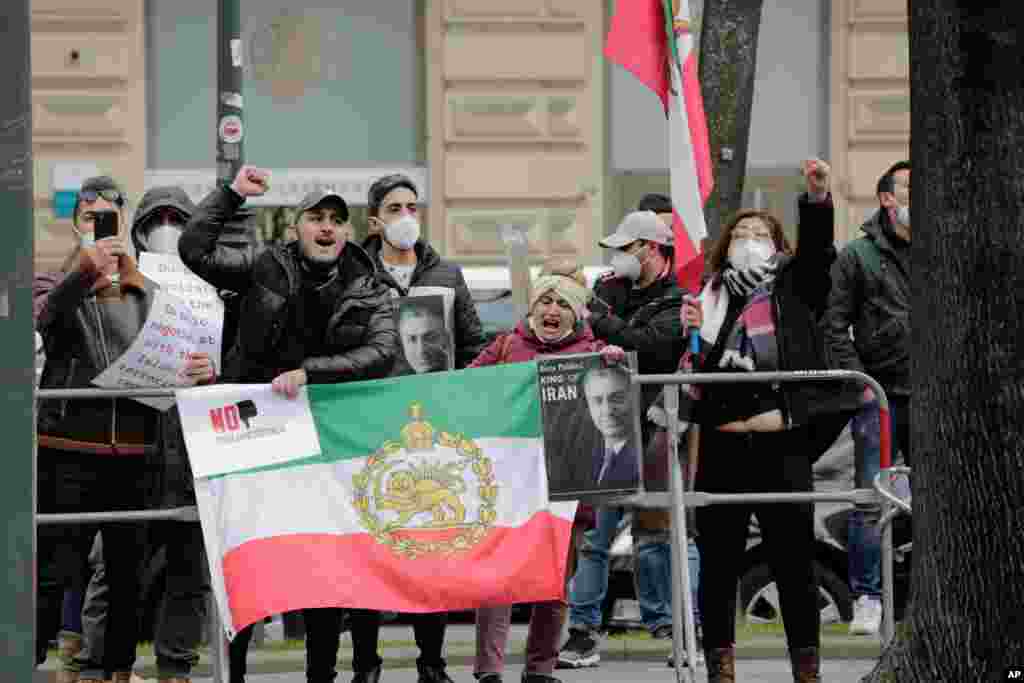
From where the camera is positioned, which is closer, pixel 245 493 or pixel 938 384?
pixel 938 384

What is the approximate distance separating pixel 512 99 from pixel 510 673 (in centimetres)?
958

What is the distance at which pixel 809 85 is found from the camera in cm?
2050

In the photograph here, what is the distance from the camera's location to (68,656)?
34.8 ft

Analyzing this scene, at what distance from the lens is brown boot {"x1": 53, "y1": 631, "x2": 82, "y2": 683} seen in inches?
408

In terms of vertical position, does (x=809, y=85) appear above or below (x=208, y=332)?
above

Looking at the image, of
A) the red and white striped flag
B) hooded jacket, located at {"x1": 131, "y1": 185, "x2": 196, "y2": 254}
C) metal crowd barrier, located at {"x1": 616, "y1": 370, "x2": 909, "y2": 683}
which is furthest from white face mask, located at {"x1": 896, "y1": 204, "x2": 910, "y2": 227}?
hooded jacket, located at {"x1": 131, "y1": 185, "x2": 196, "y2": 254}

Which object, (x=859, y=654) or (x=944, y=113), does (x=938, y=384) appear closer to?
(x=944, y=113)

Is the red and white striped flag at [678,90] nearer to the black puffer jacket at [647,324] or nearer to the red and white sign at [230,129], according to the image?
the black puffer jacket at [647,324]

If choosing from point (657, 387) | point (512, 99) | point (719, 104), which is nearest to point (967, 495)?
point (657, 387)

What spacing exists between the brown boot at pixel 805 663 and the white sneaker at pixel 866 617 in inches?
77.7

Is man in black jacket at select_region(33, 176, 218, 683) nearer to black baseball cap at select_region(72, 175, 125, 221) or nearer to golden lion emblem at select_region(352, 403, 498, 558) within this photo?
black baseball cap at select_region(72, 175, 125, 221)

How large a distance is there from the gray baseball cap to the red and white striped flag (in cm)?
48

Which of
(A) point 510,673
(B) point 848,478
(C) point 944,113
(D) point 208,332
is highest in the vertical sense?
(C) point 944,113

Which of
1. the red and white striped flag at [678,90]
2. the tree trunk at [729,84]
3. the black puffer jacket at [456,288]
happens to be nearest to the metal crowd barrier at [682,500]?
the red and white striped flag at [678,90]
